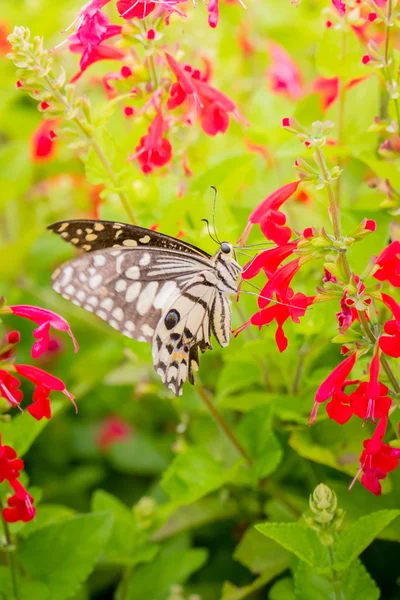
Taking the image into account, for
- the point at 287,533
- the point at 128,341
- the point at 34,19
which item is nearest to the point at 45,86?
the point at 128,341

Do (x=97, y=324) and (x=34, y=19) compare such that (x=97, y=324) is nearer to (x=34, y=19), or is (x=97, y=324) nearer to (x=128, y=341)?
(x=128, y=341)

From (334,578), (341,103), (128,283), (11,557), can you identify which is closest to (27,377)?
(128,283)

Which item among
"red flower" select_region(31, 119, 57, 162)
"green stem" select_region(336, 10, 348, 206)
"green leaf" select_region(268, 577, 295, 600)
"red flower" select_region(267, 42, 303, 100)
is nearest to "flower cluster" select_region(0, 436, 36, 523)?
"green leaf" select_region(268, 577, 295, 600)

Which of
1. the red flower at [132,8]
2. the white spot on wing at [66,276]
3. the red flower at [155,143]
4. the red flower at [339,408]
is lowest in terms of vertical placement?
the red flower at [339,408]

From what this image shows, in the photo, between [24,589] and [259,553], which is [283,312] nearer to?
[259,553]

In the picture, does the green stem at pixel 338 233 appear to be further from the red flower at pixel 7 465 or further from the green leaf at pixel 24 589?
the green leaf at pixel 24 589

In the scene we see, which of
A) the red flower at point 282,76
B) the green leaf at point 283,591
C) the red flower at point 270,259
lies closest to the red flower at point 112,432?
the green leaf at point 283,591
